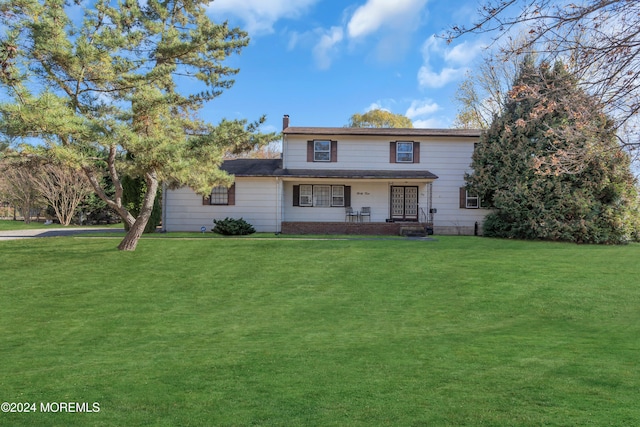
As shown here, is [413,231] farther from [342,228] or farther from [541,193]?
[541,193]

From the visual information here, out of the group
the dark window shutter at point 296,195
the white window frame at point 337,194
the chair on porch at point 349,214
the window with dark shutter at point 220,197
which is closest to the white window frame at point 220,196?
the window with dark shutter at point 220,197

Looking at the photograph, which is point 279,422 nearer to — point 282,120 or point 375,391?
point 375,391

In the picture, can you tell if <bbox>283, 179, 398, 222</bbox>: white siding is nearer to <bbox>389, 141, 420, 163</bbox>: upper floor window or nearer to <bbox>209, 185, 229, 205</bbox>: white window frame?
<bbox>389, 141, 420, 163</bbox>: upper floor window

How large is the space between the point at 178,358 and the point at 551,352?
5.28 metres

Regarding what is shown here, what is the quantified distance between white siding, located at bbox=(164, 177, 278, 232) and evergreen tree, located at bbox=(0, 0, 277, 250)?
6366 mm

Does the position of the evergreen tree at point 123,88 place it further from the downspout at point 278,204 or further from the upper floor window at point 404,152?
the upper floor window at point 404,152

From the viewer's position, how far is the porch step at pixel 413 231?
20547 mm

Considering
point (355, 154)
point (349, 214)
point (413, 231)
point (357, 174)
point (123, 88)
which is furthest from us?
point (355, 154)

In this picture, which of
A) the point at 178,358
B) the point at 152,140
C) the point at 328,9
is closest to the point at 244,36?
the point at 328,9

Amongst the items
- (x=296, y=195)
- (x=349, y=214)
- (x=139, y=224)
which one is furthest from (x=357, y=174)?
(x=139, y=224)

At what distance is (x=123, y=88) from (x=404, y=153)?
1470 cm

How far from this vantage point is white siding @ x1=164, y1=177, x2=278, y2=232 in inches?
865

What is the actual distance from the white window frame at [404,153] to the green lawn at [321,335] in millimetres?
8552

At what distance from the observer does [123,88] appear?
13.2 meters
